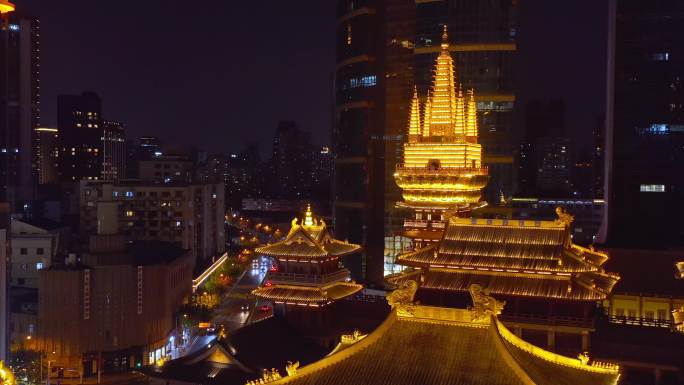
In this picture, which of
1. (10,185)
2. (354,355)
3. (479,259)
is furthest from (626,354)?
(10,185)

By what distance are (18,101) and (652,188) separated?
51.5m

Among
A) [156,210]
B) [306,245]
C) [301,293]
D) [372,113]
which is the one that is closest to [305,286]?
[301,293]

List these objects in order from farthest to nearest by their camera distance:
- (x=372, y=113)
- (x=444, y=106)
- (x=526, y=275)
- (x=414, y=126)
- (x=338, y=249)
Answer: (x=372, y=113) < (x=414, y=126) < (x=444, y=106) < (x=338, y=249) < (x=526, y=275)

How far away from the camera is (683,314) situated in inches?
655

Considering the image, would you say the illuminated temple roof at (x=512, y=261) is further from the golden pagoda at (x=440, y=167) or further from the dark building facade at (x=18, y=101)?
the dark building facade at (x=18, y=101)

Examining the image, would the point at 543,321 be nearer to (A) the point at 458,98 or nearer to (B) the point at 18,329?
(A) the point at 458,98

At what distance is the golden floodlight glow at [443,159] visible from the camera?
35.8 m

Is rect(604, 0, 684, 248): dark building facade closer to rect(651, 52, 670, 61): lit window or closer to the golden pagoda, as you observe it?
rect(651, 52, 670, 61): lit window

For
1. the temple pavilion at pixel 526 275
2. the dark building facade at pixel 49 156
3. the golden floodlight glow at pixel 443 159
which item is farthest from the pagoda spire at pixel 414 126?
the dark building facade at pixel 49 156

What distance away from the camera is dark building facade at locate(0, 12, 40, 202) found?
59.1m

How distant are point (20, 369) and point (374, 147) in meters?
26.9

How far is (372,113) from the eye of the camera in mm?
50219

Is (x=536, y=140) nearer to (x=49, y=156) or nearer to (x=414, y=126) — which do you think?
(x=414, y=126)

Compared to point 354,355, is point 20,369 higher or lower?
lower
